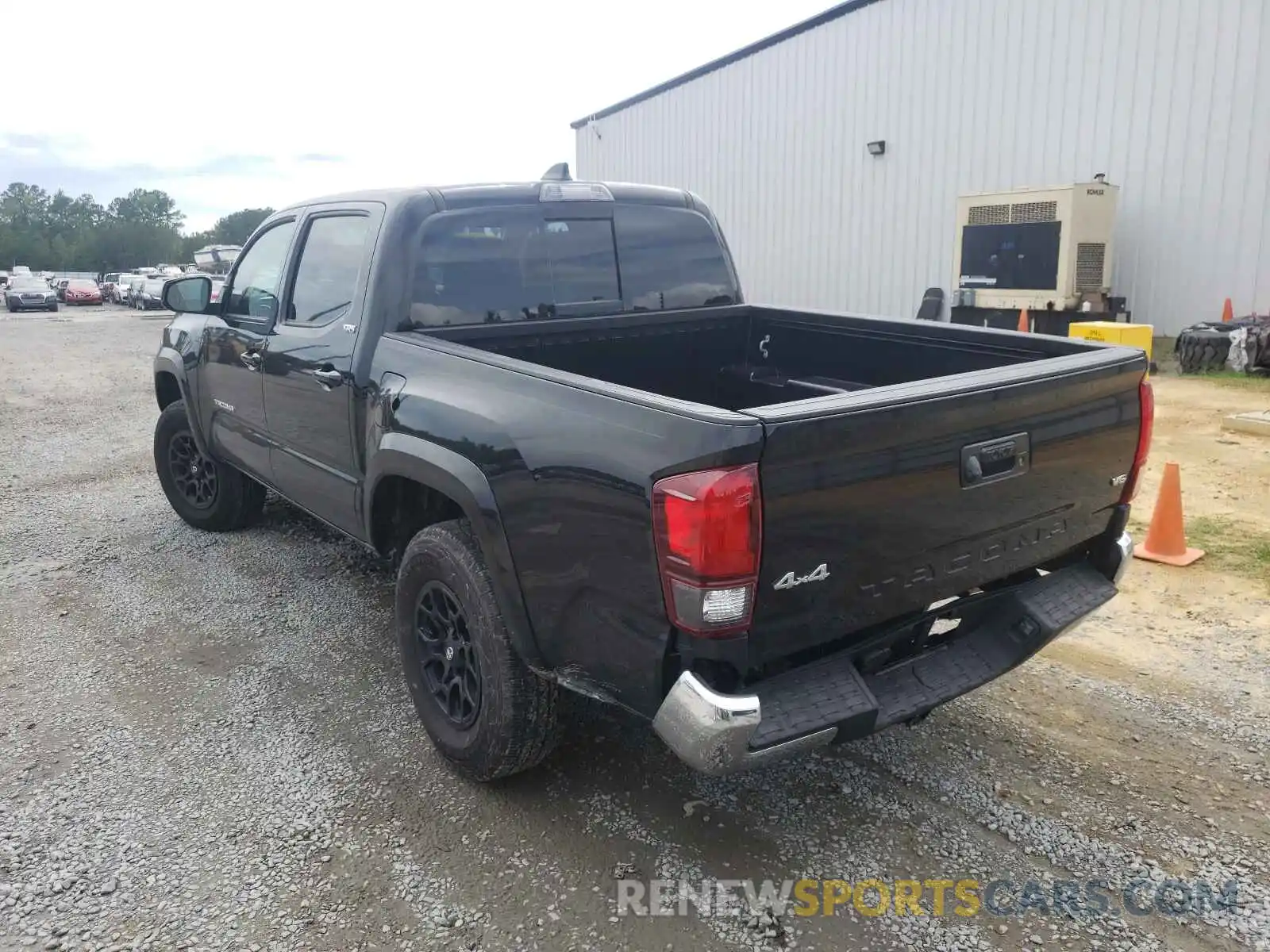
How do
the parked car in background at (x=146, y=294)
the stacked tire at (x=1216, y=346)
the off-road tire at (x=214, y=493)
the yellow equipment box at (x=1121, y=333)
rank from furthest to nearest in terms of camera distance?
1. the parked car in background at (x=146, y=294)
2. the stacked tire at (x=1216, y=346)
3. the yellow equipment box at (x=1121, y=333)
4. the off-road tire at (x=214, y=493)

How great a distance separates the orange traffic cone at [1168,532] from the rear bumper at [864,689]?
2220mm

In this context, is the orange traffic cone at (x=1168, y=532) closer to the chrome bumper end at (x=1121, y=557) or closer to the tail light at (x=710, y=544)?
the chrome bumper end at (x=1121, y=557)

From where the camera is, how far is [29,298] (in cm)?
4016

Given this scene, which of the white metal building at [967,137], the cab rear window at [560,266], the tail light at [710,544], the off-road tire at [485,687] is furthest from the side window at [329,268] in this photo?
the white metal building at [967,137]

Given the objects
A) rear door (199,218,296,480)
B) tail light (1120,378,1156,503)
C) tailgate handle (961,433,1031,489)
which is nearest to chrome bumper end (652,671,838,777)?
tailgate handle (961,433,1031,489)

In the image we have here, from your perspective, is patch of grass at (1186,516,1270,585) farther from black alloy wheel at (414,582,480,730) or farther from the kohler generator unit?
the kohler generator unit

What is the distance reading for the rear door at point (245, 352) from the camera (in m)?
4.64

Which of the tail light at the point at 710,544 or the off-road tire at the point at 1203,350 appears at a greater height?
the tail light at the point at 710,544

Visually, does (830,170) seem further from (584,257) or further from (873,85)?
(584,257)

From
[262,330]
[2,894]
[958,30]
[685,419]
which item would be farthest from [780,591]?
[958,30]

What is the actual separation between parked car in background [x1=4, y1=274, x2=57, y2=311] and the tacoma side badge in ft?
152

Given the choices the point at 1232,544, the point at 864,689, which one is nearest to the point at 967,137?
the point at 1232,544

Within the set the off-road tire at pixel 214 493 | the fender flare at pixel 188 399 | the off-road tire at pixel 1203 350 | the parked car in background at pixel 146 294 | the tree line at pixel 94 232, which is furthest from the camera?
the tree line at pixel 94 232

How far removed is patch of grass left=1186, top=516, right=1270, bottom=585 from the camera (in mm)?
5098
